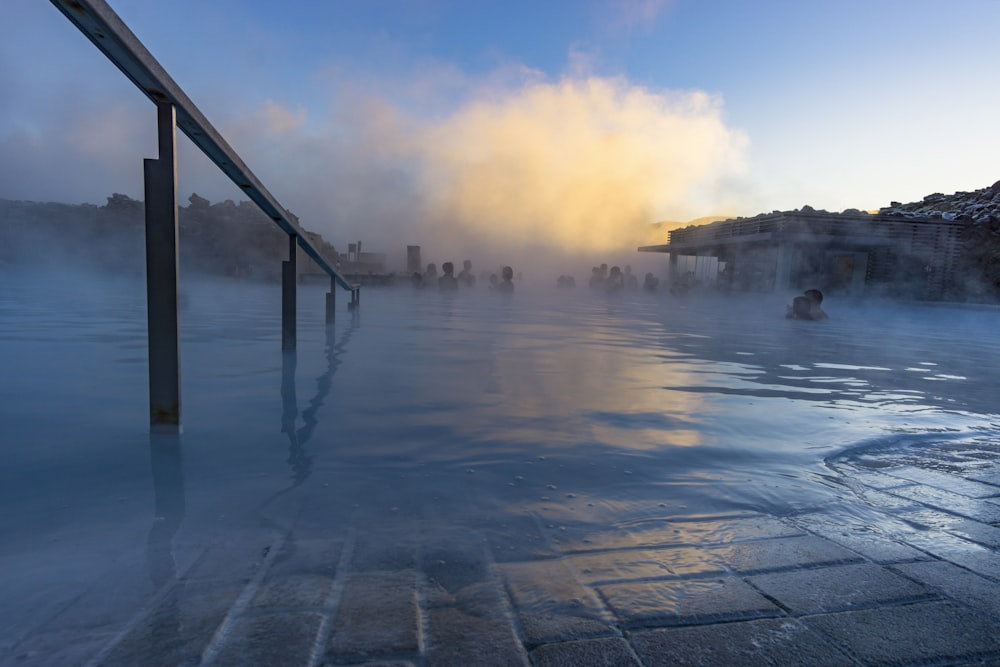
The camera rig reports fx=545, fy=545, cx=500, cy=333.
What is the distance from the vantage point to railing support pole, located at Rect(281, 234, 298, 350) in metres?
5.79

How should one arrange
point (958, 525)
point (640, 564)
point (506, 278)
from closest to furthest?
point (640, 564) → point (958, 525) → point (506, 278)

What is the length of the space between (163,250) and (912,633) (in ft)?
10.4

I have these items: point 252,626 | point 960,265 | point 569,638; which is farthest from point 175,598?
point 960,265

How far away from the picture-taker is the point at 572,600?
1461mm

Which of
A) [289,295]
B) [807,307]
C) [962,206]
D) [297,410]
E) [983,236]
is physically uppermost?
[962,206]

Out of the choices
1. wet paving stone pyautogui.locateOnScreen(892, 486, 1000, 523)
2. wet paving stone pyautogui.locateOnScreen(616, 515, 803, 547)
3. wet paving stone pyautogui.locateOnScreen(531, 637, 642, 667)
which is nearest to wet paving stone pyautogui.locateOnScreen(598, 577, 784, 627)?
wet paving stone pyautogui.locateOnScreen(531, 637, 642, 667)

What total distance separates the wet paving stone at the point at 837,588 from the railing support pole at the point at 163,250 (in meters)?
2.75

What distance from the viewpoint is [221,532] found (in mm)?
1856

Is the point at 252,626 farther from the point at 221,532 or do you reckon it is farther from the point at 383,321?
the point at 383,321

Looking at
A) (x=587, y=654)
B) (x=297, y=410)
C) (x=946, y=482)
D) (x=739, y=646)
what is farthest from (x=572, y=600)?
(x=297, y=410)

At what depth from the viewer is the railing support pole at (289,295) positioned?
579 centimetres

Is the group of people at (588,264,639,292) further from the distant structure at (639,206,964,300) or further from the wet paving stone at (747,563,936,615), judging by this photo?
the wet paving stone at (747,563,936,615)

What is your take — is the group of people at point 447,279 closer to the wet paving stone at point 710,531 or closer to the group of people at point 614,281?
the group of people at point 614,281

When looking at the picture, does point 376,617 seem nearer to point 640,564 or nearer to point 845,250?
point 640,564
